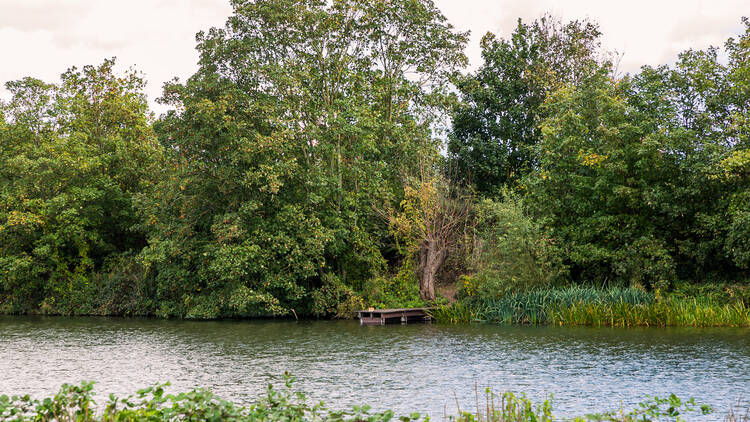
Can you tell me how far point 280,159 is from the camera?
31938 millimetres

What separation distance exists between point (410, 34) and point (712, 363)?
26.0m

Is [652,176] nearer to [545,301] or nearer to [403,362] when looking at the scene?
[545,301]

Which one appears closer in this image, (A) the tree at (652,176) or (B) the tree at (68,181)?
(A) the tree at (652,176)

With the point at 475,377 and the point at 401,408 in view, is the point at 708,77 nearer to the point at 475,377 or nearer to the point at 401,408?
the point at 475,377

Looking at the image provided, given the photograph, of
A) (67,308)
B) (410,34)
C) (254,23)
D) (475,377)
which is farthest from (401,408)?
(67,308)

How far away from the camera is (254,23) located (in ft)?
113

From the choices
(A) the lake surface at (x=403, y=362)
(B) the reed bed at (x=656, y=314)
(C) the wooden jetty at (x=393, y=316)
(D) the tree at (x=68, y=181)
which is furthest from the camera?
(D) the tree at (x=68, y=181)

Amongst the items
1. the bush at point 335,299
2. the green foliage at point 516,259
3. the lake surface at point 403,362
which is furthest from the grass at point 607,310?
the bush at point 335,299

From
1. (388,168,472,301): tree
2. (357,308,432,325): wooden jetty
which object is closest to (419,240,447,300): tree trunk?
(388,168,472,301): tree

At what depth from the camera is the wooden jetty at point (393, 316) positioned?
3105 centimetres

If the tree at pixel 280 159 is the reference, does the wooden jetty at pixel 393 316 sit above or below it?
below

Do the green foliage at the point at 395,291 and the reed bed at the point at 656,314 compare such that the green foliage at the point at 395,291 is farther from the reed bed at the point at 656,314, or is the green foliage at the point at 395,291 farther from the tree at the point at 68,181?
the tree at the point at 68,181

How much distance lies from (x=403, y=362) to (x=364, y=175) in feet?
51.3

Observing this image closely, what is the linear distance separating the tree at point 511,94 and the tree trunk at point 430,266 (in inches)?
300
